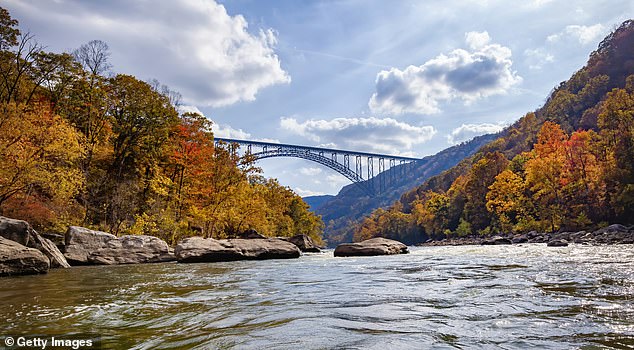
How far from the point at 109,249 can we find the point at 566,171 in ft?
135

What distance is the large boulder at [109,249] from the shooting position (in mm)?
12969

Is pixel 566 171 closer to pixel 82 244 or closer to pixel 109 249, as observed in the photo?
pixel 109 249

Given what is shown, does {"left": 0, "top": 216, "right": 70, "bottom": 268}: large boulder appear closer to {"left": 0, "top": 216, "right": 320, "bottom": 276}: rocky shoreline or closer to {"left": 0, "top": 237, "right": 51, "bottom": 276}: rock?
{"left": 0, "top": 216, "right": 320, "bottom": 276}: rocky shoreline

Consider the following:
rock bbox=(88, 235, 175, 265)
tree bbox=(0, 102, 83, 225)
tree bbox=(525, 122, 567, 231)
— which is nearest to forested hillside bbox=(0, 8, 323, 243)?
tree bbox=(0, 102, 83, 225)

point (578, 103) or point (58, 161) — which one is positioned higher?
point (578, 103)

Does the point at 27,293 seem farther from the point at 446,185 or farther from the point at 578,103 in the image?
the point at 446,185

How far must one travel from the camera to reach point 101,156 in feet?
68.4

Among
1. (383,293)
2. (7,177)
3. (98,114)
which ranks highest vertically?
(98,114)

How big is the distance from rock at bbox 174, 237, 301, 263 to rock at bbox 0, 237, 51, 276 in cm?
514

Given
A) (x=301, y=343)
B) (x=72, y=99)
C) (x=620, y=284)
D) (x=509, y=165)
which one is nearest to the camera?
(x=301, y=343)

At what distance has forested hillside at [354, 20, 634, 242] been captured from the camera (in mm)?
33781

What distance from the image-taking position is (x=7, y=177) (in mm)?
13719

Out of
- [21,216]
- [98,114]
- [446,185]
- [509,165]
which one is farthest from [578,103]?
[21,216]

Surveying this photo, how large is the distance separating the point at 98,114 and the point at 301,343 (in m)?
22.5
